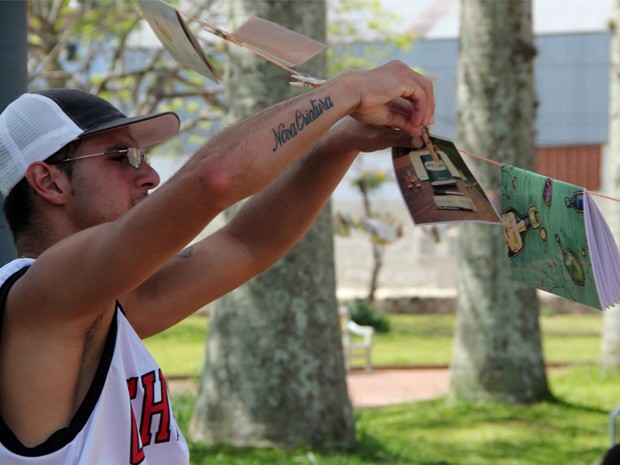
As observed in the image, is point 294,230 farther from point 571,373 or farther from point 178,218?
→ point 571,373

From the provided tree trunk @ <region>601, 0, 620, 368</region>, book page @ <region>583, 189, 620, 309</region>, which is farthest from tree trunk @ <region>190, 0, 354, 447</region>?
tree trunk @ <region>601, 0, 620, 368</region>

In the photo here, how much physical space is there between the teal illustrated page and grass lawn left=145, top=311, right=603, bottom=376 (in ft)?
32.5

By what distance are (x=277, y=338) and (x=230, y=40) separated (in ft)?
16.6

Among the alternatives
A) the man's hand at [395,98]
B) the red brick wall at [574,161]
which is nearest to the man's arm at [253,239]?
the man's hand at [395,98]

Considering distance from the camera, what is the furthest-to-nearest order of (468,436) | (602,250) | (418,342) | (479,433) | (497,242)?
(418,342) → (497,242) → (479,433) → (468,436) → (602,250)

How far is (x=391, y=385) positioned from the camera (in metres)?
13.7

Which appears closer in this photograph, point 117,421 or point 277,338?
point 117,421

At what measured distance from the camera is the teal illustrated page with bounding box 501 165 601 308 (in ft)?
8.08

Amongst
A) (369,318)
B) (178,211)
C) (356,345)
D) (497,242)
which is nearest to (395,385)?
(356,345)

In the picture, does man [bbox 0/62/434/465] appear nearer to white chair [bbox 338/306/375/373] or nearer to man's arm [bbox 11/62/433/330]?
man's arm [bbox 11/62/433/330]

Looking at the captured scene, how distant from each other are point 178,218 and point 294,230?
868 millimetres

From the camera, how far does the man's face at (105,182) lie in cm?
247

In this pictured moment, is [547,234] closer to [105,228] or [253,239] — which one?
[253,239]

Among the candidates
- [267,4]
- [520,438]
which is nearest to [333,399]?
[520,438]
